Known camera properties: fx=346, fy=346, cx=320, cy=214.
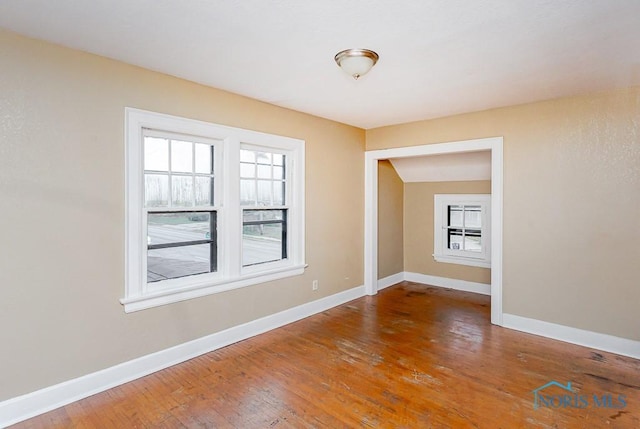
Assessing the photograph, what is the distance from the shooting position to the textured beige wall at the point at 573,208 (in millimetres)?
3240

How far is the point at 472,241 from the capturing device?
5.42 metres

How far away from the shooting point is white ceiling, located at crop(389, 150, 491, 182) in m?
4.81

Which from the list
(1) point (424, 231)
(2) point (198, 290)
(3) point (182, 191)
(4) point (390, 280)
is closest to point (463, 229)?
(1) point (424, 231)

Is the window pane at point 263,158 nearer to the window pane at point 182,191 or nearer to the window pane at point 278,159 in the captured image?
the window pane at point 278,159

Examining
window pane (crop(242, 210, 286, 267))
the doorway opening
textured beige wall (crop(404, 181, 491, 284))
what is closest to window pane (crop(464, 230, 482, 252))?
textured beige wall (crop(404, 181, 491, 284))

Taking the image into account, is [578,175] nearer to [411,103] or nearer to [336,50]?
[411,103]

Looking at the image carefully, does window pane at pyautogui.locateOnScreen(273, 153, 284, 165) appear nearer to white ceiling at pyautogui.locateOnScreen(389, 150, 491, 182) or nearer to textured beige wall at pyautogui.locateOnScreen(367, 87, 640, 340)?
white ceiling at pyautogui.locateOnScreen(389, 150, 491, 182)

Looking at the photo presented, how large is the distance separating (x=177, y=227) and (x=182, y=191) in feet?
1.09

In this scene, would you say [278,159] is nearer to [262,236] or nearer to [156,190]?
[262,236]

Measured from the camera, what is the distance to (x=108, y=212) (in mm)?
2650

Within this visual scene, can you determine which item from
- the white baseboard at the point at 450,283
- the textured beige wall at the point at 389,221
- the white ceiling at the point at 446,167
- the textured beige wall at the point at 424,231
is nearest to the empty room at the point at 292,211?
Answer: the white ceiling at the point at 446,167

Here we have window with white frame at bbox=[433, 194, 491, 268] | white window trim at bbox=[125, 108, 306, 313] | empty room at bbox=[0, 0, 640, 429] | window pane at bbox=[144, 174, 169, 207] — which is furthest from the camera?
window with white frame at bbox=[433, 194, 491, 268]

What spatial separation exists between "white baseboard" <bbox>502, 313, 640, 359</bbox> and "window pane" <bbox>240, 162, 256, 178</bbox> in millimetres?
3246

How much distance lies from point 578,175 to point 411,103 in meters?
1.81
